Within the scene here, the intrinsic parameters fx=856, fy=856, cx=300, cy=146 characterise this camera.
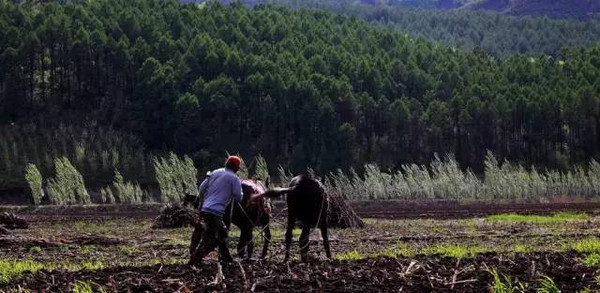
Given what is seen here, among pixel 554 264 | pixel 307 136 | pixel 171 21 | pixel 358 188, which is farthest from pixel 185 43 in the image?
pixel 554 264

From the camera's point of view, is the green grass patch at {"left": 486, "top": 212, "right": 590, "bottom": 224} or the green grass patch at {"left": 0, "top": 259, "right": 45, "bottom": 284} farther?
the green grass patch at {"left": 486, "top": 212, "right": 590, "bottom": 224}

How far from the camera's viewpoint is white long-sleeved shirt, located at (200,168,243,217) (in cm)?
1644

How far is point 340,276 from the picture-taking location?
536 inches

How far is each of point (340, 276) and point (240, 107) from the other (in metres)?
88.0

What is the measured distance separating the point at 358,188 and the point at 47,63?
1959 inches

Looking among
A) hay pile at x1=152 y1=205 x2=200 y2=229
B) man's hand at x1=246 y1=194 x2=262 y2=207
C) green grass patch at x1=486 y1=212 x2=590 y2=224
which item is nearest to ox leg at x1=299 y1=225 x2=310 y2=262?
man's hand at x1=246 y1=194 x2=262 y2=207

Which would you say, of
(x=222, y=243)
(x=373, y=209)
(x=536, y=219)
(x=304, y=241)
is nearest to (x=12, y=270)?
(x=222, y=243)

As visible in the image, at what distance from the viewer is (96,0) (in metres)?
137

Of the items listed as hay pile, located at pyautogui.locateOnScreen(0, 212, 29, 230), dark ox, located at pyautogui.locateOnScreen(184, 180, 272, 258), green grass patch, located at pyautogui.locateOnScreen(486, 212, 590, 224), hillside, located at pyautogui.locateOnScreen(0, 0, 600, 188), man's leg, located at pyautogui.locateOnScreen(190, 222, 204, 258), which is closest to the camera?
man's leg, located at pyautogui.locateOnScreen(190, 222, 204, 258)

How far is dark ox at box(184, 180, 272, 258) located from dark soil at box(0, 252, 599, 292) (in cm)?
218

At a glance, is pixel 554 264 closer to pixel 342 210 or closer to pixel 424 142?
pixel 342 210

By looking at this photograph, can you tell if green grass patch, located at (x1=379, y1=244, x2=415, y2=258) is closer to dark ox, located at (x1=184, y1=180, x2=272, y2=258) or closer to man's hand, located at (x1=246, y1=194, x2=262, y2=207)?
dark ox, located at (x1=184, y1=180, x2=272, y2=258)

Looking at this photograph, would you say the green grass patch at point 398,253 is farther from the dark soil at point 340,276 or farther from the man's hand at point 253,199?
the man's hand at point 253,199

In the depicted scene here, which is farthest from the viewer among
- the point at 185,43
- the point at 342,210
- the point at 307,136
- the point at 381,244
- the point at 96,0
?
the point at 96,0
